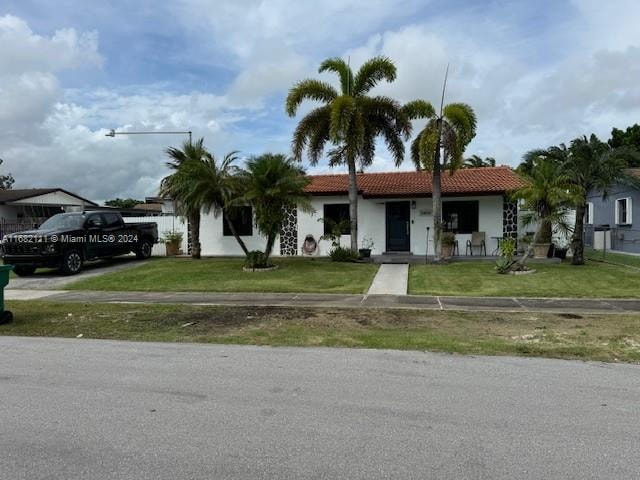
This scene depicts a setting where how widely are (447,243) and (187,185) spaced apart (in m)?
9.74

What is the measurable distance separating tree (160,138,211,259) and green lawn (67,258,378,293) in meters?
2.53

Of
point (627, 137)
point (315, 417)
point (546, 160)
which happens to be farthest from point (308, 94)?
point (627, 137)

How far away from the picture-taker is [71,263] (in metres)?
17.7

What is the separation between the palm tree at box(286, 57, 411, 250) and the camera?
18.4m

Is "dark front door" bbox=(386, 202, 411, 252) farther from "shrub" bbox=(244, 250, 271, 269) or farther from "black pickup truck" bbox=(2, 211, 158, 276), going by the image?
"black pickup truck" bbox=(2, 211, 158, 276)

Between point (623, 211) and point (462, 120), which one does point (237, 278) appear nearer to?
point (462, 120)

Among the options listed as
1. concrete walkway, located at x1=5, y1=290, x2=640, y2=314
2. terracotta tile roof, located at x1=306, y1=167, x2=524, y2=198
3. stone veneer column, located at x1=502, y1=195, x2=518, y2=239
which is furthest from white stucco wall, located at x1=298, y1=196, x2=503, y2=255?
concrete walkway, located at x1=5, y1=290, x2=640, y2=314

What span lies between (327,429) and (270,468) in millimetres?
807

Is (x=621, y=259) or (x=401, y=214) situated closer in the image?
(x=621, y=259)

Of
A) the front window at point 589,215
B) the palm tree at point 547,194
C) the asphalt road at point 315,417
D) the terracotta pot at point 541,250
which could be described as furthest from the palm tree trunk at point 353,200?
the front window at point 589,215

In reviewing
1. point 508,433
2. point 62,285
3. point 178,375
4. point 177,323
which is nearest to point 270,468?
point 508,433

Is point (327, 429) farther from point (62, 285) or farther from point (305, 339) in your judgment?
point (62, 285)

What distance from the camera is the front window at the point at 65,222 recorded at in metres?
18.4

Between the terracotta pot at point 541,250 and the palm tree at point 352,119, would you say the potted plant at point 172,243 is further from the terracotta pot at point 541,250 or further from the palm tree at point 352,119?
the terracotta pot at point 541,250
